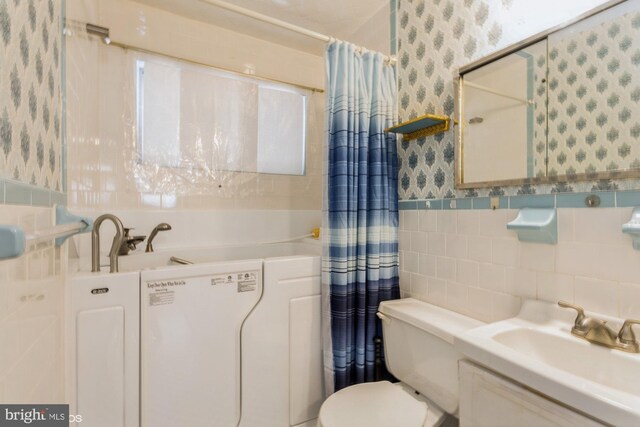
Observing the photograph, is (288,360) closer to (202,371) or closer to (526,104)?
(202,371)

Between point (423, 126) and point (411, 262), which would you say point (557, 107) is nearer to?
point (423, 126)

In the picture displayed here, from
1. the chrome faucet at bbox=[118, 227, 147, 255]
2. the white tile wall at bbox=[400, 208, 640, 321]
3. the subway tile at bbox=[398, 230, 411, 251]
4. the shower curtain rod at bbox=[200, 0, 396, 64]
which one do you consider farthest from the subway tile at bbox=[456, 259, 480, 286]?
the chrome faucet at bbox=[118, 227, 147, 255]

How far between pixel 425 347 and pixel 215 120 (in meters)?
1.83

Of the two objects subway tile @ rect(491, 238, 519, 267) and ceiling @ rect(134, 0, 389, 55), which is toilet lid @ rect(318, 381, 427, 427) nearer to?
subway tile @ rect(491, 238, 519, 267)

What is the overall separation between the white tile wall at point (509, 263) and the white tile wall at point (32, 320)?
1433 mm

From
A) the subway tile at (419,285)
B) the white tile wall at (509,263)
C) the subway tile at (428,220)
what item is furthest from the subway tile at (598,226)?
the subway tile at (419,285)

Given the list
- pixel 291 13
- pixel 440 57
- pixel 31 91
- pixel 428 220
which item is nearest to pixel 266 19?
pixel 291 13

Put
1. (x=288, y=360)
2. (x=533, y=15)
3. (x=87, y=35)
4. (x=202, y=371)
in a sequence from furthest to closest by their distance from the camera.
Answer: (x=87, y=35) < (x=288, y=360) < (x=202, y=371) < (x=533, y=15)

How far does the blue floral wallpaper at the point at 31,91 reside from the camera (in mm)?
610

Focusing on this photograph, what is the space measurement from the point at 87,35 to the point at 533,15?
6.82ft

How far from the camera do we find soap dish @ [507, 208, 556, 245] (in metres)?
1.02

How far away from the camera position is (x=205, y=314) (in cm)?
131

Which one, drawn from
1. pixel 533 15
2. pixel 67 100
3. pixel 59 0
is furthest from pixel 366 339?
pixel 59 0

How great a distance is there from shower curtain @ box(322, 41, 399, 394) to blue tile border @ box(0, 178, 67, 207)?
105 cm
